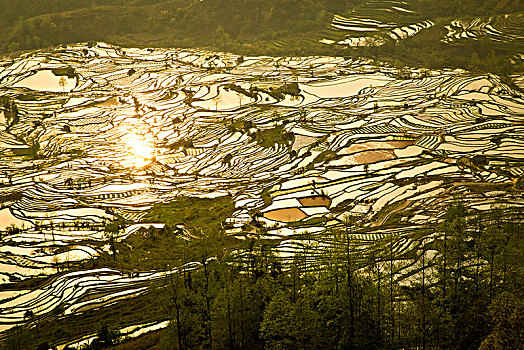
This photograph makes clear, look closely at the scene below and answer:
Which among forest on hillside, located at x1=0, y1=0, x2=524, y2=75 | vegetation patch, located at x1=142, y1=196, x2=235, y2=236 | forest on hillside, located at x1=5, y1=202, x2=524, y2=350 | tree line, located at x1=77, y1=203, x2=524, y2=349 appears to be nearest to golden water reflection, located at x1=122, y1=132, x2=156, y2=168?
vegetation patch, located at x1=142, y1=196, x2=235, y2=236

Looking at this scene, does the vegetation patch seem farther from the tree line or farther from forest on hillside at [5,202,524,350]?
the tree line

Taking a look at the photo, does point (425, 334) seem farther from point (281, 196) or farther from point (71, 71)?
point (71, 71)

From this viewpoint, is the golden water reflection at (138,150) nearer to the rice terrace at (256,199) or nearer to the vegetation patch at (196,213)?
the rice terrace at (256,199)

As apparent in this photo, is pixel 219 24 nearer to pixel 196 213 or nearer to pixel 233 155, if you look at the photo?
pixel 233 155

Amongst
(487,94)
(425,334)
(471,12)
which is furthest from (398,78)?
(425,334)

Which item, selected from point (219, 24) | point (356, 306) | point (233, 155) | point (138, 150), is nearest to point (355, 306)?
point (356, 306)

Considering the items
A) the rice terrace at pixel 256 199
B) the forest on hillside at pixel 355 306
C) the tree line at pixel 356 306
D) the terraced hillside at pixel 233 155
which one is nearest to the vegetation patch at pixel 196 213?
the rice terrace at pixel 256 199
